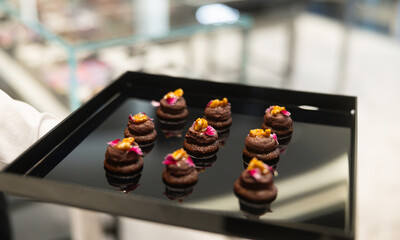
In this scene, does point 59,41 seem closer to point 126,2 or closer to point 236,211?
point 126,2

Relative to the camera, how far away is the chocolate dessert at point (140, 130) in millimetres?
1134

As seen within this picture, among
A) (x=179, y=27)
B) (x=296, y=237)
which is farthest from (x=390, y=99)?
(x=296, y=237)

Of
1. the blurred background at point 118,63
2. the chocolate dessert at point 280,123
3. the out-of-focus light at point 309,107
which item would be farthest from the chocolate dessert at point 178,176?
the blurred background at point 118,63

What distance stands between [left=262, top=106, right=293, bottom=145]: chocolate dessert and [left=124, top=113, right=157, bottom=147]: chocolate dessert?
29 cm

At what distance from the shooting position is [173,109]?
4.01 ft

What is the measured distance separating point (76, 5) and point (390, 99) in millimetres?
2838

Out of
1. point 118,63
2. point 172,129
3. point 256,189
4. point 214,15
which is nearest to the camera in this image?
point 256,189

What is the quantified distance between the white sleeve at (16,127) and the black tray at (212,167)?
0.29 feet

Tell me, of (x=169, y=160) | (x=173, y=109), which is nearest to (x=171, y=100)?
(x=173, y=109)

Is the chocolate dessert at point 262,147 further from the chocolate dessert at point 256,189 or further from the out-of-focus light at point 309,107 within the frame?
the out-of-focus light at point 309,107

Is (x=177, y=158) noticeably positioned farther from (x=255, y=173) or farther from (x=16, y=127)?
(x=16, y=127)

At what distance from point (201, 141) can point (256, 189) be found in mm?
229

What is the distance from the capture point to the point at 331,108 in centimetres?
127

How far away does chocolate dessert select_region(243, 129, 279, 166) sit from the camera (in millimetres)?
1060
